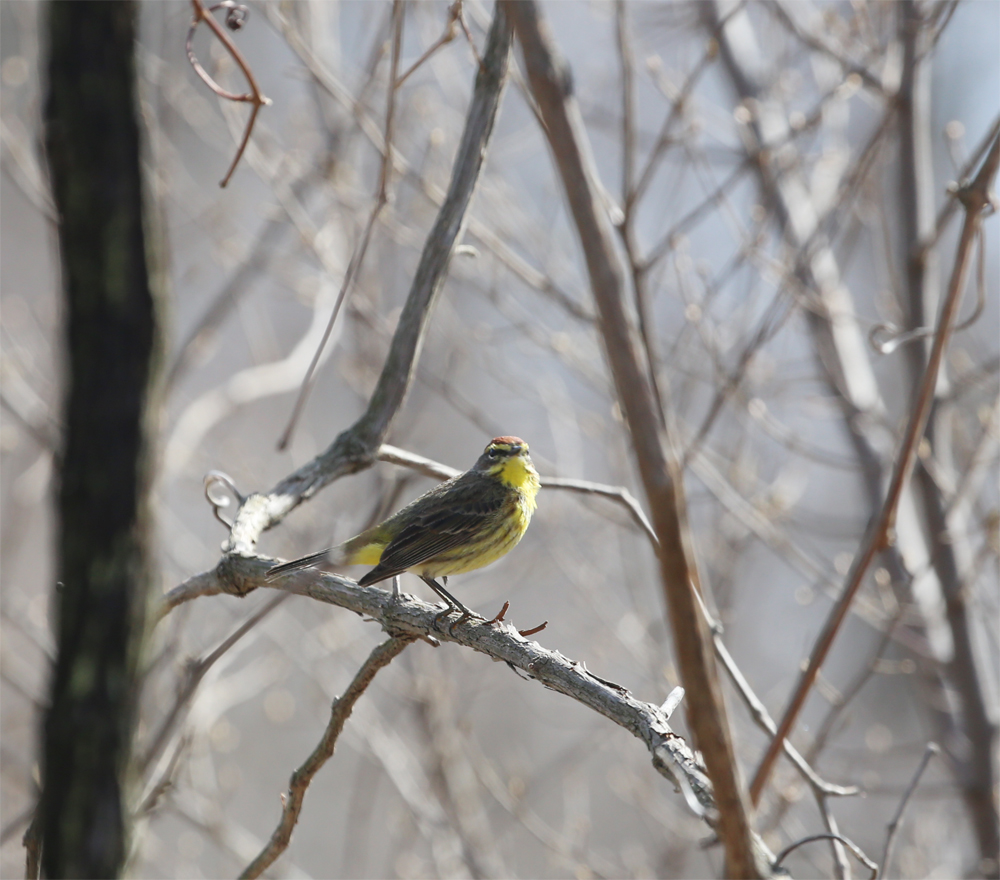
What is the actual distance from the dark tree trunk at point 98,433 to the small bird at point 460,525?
2947 millimetres

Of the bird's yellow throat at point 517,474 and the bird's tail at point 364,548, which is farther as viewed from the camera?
the bird's yellow throat at point 517,474

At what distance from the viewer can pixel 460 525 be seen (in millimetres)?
5059

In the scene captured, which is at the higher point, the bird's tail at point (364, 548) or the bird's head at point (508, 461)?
the bird's head at point (508, 461)

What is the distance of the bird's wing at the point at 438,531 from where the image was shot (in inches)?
182

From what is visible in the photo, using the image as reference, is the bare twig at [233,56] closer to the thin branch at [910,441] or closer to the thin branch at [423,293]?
the thin branch at [423,293]

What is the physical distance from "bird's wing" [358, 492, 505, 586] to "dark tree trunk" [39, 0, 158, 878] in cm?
283

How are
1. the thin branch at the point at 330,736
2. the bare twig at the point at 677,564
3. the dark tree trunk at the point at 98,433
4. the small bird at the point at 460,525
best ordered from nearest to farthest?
1. the bare twig at the point at 677,564
2. the dark tree trunk at the point at 98,433
3. the thin branch at the point at 330,736
4. the small bird at the point at 460,525

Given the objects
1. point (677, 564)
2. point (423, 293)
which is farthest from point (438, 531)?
point (677, 564)

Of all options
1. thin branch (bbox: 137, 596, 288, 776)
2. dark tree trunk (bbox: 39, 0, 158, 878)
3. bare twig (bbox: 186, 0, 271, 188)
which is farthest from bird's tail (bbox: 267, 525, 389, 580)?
dark tree trunk (bbox: 39, 0, 158, 878)

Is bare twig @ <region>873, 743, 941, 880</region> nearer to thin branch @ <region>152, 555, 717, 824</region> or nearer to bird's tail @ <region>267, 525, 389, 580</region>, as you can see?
thin branch @ <region>152, 555, 717, 824</region>

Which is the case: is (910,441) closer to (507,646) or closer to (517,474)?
(507,646)

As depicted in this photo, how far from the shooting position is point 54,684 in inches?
58.9

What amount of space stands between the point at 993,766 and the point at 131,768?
628 cm

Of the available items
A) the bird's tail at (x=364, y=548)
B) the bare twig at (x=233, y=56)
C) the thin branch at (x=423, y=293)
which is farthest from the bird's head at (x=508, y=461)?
the bare twig at (x=233, y=56)
